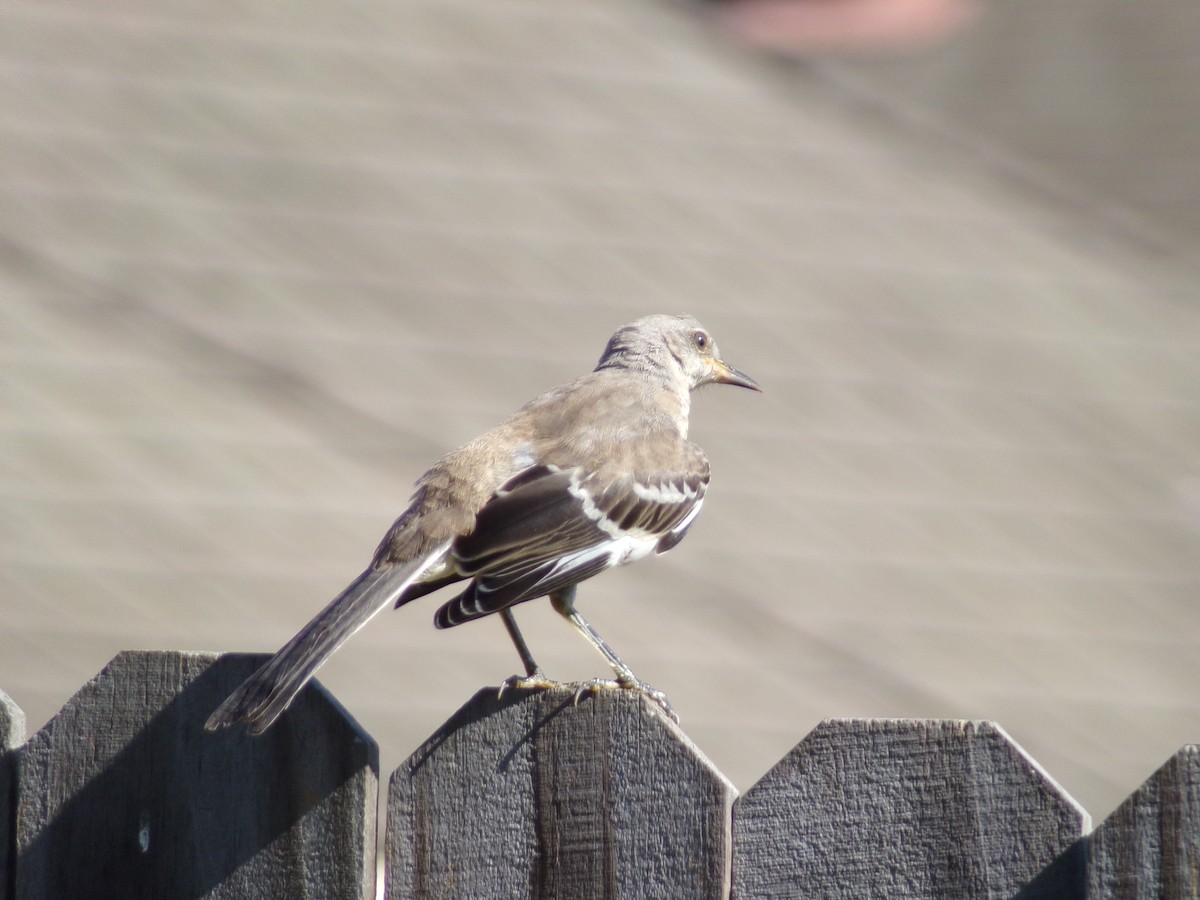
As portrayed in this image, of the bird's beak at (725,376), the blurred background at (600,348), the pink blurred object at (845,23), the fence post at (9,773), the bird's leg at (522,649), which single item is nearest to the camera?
the fence post at (9,773)

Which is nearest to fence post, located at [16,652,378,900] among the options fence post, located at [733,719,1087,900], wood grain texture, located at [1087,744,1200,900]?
fence post, located at [733,719,1087,900]

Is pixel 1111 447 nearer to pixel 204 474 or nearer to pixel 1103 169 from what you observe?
pixel 1103 169

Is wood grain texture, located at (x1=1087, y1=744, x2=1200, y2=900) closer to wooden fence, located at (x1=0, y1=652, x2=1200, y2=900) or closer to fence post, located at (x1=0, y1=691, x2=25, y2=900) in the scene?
wooden fence, located at (x1=0, y1=652, x2=1200, y2=900)

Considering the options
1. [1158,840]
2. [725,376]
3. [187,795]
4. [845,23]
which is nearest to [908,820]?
[1158,840]

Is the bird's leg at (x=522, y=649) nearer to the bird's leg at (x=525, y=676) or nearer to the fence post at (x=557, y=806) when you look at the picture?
the bird's leg at (x=525, y=676)

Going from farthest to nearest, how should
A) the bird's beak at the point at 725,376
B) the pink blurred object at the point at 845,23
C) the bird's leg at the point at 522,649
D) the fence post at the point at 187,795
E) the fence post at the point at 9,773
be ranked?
the pink blurred object at the point at 845,23 → the bird's beak at the point at 725,376 → the bird's leg at the point at 522,649 → the fence post at the point at 9,773 → the fence post at the point at 187,795

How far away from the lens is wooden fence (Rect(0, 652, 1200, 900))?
2336 mm

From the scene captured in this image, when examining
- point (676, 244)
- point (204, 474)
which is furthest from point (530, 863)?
point (676, 244)

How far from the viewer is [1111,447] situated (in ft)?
26.8

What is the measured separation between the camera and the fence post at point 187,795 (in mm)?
2623

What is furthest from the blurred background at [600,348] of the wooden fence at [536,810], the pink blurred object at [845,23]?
the wooden fence at [536,810]

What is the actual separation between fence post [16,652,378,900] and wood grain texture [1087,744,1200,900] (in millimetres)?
1213

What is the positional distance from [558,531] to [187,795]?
1.13 m

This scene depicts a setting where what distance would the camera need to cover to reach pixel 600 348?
7629 mm
